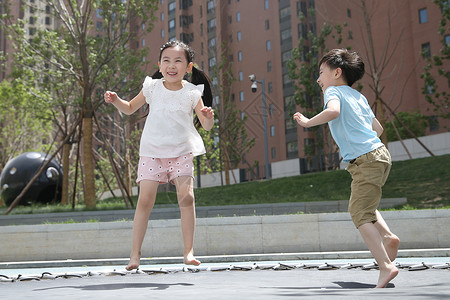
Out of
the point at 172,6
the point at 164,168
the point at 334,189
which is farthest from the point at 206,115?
the point at 172,6

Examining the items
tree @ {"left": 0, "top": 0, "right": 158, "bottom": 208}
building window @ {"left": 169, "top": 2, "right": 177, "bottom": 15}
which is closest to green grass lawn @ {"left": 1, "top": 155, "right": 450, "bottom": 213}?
tree @ {"left": 0, "top": 0, "right": 158, "bottom": 208}

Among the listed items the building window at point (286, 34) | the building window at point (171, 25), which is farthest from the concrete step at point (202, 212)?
the building window at point (171, 25)

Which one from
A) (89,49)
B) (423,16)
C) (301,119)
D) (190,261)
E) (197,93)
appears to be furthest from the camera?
(423,16)

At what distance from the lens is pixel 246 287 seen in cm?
311

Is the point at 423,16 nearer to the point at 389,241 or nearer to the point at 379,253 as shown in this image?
the point at 389,241

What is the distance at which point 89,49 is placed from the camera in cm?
1886

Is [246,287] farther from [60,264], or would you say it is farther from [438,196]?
[438,196]

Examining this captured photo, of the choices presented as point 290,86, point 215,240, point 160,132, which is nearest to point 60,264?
point 215,240

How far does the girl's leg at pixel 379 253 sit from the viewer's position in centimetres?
314

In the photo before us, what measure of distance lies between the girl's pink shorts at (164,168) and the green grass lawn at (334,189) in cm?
1072

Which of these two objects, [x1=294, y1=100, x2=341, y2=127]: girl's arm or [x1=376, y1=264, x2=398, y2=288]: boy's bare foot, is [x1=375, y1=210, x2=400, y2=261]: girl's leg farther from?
[x1=294, y1=100, x2=341, y2=127]: girl's arm

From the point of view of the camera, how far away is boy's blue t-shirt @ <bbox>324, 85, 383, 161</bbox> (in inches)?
143

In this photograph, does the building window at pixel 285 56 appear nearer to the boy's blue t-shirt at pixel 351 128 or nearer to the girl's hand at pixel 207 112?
the girl's hand at pixel 207 112

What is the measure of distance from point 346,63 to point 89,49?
16.3m
